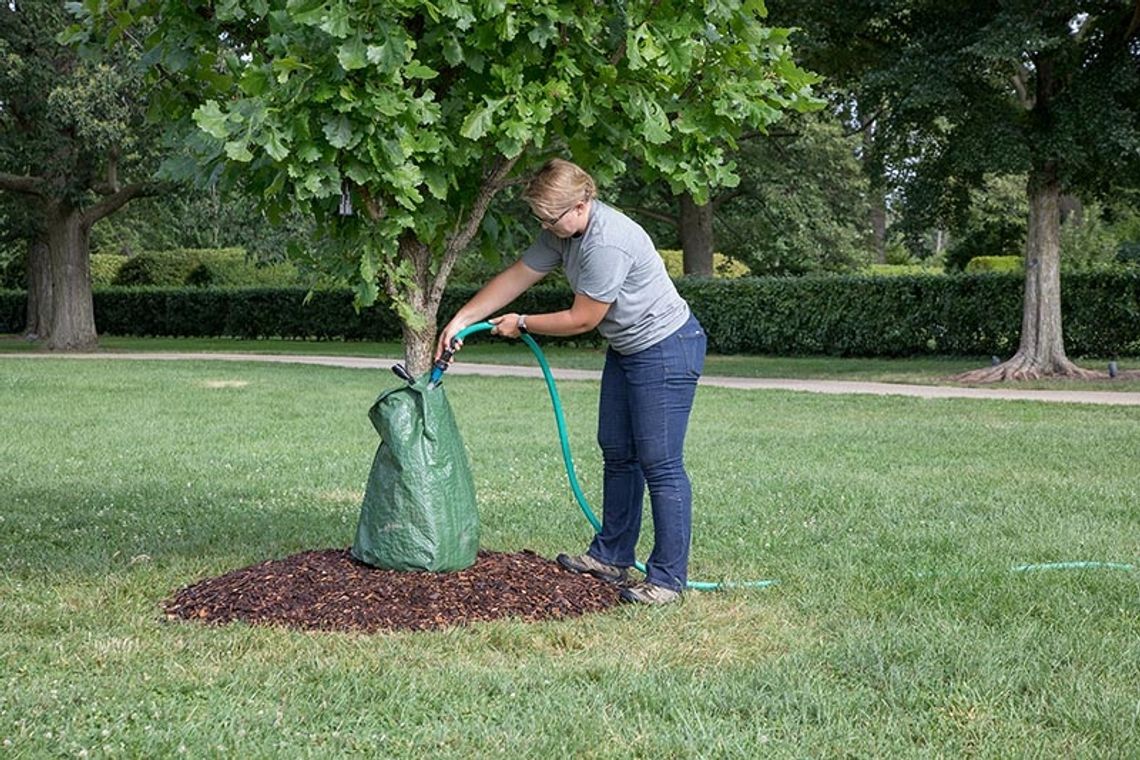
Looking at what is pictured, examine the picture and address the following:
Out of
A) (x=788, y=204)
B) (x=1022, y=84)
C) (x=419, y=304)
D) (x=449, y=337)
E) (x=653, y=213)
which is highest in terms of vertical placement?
(x=1022, y=84)

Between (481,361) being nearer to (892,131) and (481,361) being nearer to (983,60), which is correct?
(892,131)

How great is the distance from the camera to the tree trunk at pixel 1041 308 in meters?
16.4

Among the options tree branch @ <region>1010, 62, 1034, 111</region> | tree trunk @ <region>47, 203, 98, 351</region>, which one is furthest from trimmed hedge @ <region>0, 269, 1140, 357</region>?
tree trunk @ <region>47, 203, 98, 351</region>

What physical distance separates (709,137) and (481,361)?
1717 cm

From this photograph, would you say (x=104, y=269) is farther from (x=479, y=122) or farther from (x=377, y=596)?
(x=479, y=122)

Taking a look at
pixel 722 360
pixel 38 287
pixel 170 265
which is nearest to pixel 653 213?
pixel 722 360

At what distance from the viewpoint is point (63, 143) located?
21.8 metres

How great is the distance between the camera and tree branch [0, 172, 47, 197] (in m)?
22.9

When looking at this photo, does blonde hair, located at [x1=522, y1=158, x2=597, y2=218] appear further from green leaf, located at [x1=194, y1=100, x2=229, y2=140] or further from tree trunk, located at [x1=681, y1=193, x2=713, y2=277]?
tree trunk, located at [x1=681, y1=193, x2=713, y2=277]

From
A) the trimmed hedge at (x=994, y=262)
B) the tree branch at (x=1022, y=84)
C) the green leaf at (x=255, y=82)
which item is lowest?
the green leaf at (x=255, y=82)

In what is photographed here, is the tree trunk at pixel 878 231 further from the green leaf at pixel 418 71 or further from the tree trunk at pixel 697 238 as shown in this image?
the green leaf at pixel 418 71

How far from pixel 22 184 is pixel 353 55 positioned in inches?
839

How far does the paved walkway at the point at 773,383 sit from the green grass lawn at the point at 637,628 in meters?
4.64

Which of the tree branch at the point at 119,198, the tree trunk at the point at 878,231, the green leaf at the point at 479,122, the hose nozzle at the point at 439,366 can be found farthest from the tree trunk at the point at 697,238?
the green leaf at the point at 479,122
